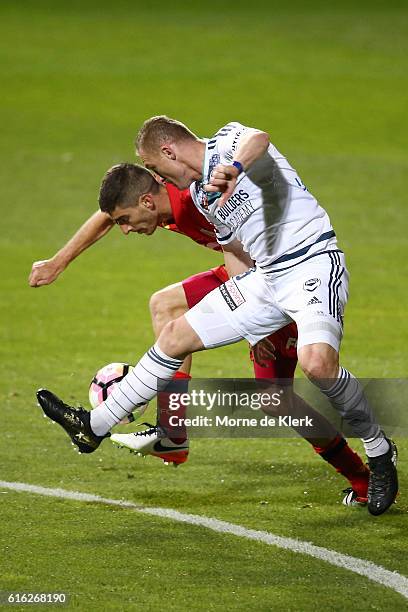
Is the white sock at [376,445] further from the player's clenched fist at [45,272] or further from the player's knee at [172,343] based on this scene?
the player's clenched fist at [45,272]

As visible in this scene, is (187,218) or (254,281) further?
(187,218)

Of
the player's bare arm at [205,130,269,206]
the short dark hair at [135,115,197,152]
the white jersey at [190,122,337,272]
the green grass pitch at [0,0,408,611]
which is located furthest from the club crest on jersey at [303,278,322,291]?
the green grass pitch at [0,0,408,611]

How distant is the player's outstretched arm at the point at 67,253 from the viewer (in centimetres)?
828

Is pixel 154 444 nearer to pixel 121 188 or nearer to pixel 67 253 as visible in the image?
pixel 67 253

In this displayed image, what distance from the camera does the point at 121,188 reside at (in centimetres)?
776

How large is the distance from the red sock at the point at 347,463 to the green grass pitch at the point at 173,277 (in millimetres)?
221

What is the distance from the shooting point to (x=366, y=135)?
1071 inches

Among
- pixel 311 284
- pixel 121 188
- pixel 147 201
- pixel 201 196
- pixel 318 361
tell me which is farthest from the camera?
pixel 147 201

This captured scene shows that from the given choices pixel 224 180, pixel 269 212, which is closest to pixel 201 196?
pixel 269 212

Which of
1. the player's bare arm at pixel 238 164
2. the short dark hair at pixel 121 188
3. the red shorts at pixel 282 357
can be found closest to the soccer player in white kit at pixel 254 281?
the player's bare arm at pixel 238 164

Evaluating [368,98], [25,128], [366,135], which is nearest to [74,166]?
[25,128]

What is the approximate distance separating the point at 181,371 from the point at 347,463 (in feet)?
4.24

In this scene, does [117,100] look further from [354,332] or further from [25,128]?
[354,332]

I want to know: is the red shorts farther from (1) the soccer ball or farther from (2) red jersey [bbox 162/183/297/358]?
(1) the soccer ball
